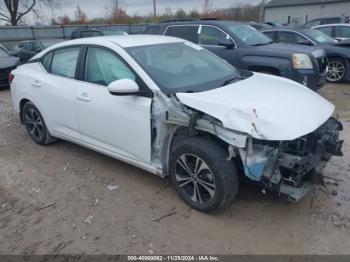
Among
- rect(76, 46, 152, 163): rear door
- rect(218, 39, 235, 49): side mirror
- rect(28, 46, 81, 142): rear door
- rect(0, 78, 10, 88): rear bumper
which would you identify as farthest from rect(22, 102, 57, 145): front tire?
rect(0, 78, 10, 88): rear bumper

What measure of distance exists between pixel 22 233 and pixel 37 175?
1254 mm

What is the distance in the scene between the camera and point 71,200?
3.73m

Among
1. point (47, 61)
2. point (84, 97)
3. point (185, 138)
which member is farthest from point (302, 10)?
point (185, 138)

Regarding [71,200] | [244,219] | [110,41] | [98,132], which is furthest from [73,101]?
[244,219]

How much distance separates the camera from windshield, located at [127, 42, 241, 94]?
356 centimetres

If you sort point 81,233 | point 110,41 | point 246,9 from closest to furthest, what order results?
point 81,233 < point 110,41 < point 246,9

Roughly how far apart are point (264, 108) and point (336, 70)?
744cm

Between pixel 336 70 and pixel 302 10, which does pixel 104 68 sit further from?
pixel 302 10

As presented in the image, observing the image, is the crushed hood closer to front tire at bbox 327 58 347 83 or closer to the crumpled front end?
the crumpled front end

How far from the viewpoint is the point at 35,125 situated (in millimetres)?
5207

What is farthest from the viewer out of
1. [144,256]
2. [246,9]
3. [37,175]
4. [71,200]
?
[246,9]

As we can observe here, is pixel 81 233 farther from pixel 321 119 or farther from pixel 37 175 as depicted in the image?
pixel 321 119

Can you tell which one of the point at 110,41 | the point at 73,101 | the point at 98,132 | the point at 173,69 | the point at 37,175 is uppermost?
the point at 110,41

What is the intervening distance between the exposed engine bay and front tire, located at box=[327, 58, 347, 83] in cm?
662
